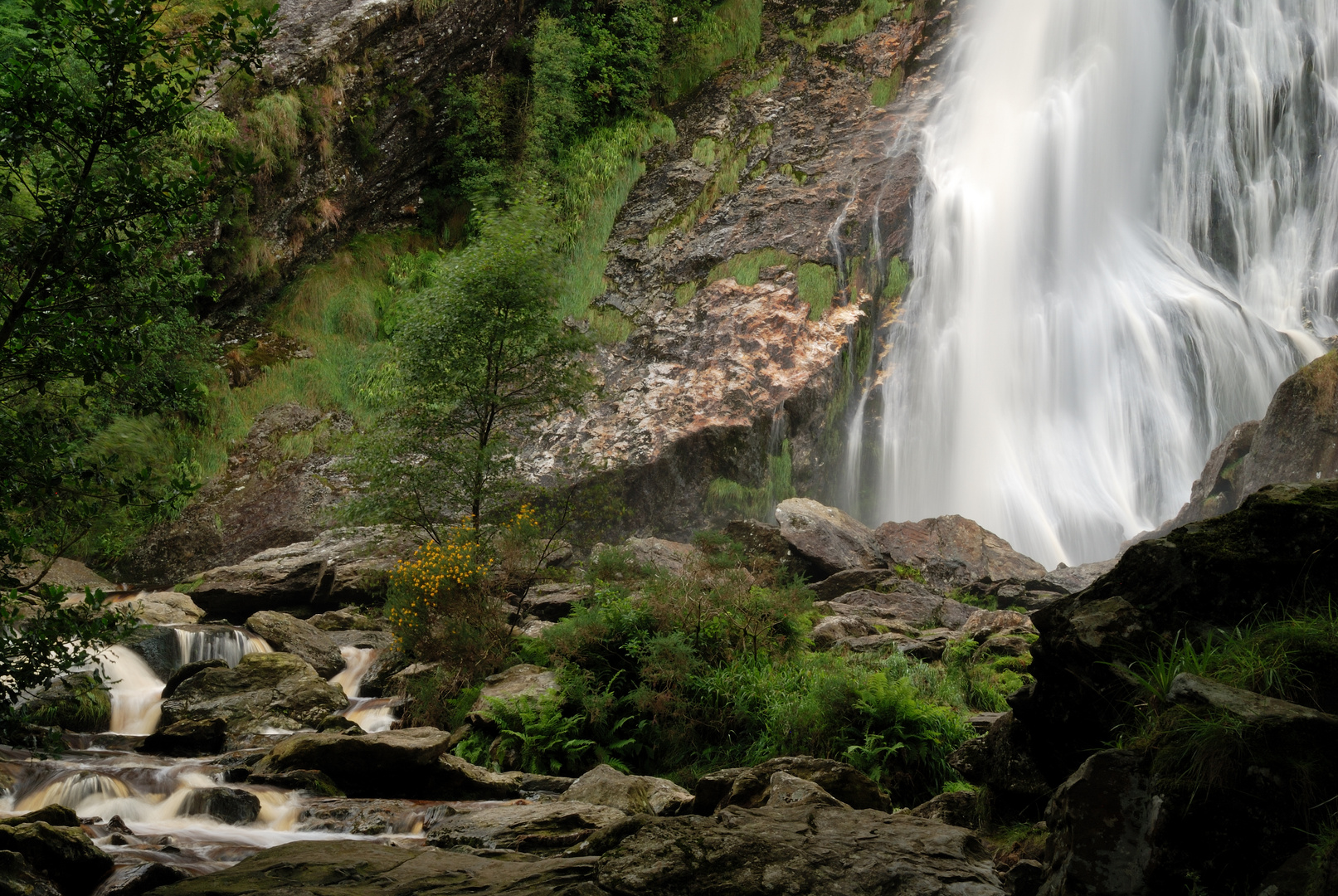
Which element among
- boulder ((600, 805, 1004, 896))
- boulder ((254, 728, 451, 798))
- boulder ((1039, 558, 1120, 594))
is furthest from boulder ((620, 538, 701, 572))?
boulder ((600, 805, 1004, 896))

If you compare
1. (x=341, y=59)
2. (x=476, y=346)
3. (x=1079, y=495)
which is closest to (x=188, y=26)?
(x=341, y=59)

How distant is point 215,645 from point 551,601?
487 centimetres

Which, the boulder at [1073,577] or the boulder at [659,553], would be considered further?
the boulder at [1073,577]

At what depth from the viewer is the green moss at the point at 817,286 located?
22.2 metres

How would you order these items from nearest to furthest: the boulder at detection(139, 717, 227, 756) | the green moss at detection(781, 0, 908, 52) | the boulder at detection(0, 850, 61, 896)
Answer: the boulder at detection(0, 850, 61, 896) → the boulder at detection(139, 717, 227, 756) → the green moss at detection(781, 0, 908, 52)

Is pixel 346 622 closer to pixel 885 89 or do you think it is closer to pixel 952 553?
pixel 952 553

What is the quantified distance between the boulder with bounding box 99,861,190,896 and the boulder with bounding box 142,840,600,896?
477 mm

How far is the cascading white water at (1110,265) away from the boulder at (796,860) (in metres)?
16.4

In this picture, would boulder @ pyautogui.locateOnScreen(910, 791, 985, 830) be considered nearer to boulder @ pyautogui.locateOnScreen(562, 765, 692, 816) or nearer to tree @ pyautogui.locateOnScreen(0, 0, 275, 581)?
boulder @ pyautogui.locateOnScreen(562, 765, 692, 816)

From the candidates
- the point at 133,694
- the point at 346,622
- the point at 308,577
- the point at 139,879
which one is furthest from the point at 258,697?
the point at 139,879

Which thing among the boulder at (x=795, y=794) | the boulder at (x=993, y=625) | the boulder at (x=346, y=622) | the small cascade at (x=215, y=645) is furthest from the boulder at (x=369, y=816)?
the boulder at (x=346, y=622)

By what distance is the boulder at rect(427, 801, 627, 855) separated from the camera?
232 inches

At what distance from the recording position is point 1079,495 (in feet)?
65.1

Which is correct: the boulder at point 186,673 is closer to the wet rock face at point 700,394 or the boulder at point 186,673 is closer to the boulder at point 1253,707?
the wet rock face at point 700,394
